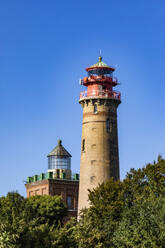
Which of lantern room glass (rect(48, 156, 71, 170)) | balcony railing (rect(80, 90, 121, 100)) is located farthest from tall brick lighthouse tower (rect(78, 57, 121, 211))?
lantern room glass (rect(48, 156, 71, 170))

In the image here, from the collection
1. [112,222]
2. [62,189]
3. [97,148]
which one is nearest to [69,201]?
[62,189]

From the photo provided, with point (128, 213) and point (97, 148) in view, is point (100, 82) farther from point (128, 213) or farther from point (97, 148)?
point (128, 213)

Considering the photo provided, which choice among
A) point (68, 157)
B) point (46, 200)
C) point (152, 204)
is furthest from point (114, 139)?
point (152, 204)

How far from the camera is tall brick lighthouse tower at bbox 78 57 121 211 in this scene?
68.4m

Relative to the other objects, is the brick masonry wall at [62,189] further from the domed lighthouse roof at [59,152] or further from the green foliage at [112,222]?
the green foliage at [112,222]

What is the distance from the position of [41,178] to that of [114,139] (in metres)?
16.5

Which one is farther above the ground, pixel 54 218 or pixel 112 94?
pixel 112 94

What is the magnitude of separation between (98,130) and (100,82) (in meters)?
5.52

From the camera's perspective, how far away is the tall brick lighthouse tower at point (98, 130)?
68.4m

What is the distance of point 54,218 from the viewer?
228ft


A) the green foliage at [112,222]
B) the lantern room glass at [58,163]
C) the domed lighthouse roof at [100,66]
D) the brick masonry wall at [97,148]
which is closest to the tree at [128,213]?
the green foliage at [112,222]

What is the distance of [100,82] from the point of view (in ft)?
232

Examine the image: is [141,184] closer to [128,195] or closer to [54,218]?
[128,195]

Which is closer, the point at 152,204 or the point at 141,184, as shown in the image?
the point at 152,204
